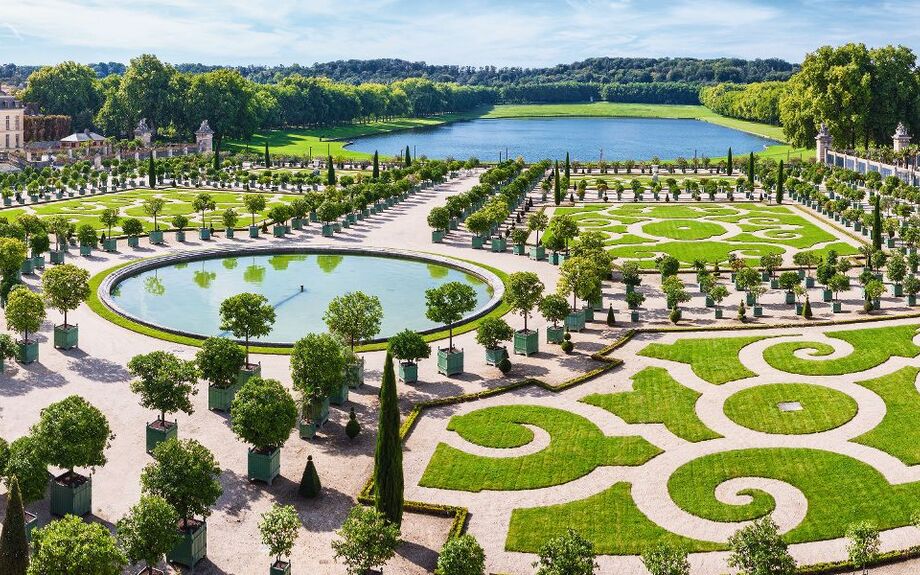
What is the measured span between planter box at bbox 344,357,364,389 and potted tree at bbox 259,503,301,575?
1176 cm

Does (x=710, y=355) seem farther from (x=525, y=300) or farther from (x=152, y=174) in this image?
(x=152, y=174)


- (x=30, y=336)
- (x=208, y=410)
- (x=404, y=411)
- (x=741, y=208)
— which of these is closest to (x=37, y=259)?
(x=30, y=336)

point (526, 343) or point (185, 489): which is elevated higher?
point (526, 343)

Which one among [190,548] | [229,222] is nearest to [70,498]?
[190,548]

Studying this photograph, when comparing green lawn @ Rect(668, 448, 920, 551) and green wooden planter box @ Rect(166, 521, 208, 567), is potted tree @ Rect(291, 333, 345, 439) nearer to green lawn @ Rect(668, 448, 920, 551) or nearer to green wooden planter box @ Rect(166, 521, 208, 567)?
green wooden planter box @ Rect(166, 521, 208, 567)

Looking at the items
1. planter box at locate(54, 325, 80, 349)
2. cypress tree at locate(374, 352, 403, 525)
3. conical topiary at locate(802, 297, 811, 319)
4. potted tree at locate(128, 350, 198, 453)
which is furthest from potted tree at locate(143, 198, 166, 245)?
cypress tree at locate(374, 352, 403, 525)

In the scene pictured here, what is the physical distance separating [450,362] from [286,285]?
19.8 meters

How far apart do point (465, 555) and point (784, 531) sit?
931cm

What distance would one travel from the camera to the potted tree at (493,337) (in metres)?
37.9

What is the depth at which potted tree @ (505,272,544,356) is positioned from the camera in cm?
4003

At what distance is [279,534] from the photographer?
869 inches

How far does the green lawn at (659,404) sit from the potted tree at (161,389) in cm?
1440

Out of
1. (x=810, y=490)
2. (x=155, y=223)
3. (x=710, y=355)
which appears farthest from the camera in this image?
(x=155, y=223)

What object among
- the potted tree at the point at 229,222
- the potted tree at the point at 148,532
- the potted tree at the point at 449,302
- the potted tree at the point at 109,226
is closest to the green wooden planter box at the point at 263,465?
the potted tree at the point at 148,532
